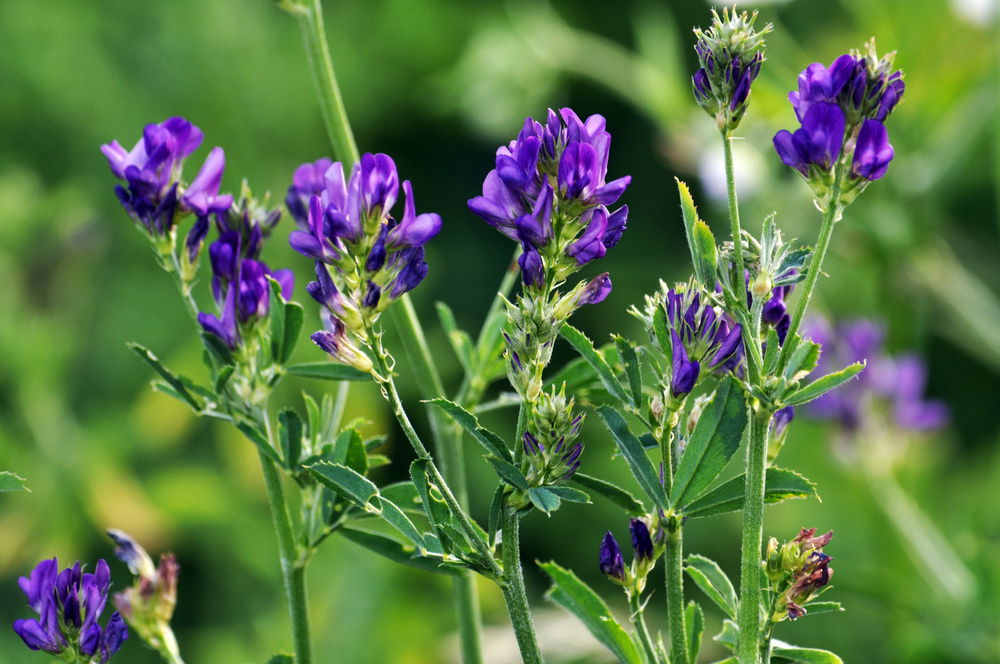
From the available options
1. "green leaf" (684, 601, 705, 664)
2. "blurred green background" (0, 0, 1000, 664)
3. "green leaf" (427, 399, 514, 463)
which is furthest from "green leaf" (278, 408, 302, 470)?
"blurred green background" (0, 0, 1000, 664)

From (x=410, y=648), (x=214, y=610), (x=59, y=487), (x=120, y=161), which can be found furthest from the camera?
(x=214, y=610)

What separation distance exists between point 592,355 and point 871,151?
0.15 meters

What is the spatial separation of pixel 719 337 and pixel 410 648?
1284 mm

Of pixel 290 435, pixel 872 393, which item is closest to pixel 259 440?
pixel 290 435

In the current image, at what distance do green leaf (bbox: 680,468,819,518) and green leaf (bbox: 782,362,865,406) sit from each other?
0.04m

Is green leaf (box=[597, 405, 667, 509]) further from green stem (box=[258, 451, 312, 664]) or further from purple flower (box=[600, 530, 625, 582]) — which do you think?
green stem (box=[258, 451, 312, 664])

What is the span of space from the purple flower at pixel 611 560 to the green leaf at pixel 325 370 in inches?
6.6

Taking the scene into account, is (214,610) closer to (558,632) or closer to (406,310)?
(558,632)

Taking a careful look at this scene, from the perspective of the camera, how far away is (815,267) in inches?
15.9

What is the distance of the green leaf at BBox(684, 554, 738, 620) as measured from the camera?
49 centimetres

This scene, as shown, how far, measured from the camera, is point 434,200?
12.6 feet

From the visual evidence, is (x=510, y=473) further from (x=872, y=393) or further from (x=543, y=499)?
(x=872, y=393)

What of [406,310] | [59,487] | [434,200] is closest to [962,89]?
[406,310]

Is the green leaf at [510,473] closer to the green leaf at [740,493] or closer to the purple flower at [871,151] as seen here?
the green leaf at [740,493]
